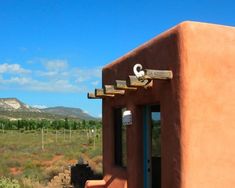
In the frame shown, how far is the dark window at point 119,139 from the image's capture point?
1109cm

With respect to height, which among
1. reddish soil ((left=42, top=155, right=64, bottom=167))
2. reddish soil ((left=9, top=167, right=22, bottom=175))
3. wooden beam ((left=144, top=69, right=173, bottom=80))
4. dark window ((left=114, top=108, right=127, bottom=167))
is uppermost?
wooden beam ((left=144, top=69, right=173, bottom=80))

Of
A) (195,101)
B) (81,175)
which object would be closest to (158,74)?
(195,101)

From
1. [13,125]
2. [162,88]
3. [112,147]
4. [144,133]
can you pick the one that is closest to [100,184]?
[112,147]

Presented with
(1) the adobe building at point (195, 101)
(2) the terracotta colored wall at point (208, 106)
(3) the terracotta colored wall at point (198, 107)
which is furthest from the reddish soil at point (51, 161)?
(2) the terracotta colored wall at point (208, 106)

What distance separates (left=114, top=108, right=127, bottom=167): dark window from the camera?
1109cm

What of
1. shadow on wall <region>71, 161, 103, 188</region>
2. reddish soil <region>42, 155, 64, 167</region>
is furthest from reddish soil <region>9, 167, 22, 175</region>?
shadow on wall <region>71, 161, 103, 188</region>

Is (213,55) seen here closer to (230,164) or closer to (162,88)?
(162,88)

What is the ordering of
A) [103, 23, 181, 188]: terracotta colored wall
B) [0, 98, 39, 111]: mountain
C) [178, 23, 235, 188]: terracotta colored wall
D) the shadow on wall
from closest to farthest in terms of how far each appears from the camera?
[178, 23, 235, 188]: terracotta colored wall → [103, 23, 181, 188]: terracotta colored wall → the shadow on wall → [0, 98, 39, 111]: mountain

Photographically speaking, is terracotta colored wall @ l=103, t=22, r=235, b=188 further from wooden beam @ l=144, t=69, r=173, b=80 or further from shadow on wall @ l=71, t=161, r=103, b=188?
shadow on wall @ l=71, t=161, r=103, b=188

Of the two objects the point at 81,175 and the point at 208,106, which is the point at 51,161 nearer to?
the point at 81,175

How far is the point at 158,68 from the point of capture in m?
8.57

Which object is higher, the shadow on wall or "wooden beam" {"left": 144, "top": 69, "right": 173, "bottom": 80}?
"wooden beam" {"left": 144, "top": 69, "right": 173, "bottom": 80}

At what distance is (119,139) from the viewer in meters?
11.4

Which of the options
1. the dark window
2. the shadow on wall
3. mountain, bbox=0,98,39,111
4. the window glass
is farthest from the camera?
mountain, bbox=0,98,39,111
